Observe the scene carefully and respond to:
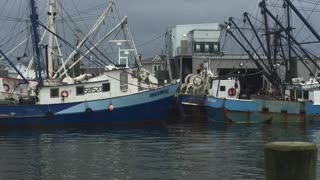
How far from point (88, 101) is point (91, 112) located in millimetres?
871

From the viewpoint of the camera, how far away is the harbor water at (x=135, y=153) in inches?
715

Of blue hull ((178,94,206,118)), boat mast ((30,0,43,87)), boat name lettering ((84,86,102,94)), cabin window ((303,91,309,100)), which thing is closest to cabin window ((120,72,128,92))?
boat name lettering ((84,86,102,94))

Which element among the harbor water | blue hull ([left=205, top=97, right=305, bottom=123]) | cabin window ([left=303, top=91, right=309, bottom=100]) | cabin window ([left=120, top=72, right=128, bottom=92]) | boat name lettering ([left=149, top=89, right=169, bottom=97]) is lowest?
the harbor water

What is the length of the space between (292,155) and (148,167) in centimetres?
1291

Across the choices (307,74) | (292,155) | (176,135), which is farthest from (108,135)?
(307,74)

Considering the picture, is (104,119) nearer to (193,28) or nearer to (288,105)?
(288,105)

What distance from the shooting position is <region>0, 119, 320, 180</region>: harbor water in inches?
715

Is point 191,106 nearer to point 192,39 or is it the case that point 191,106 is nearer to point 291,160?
point 192,39

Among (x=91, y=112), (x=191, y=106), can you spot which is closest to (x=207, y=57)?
(x=191, y=106)

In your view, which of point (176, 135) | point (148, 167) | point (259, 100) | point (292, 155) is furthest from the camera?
point (259, 100)

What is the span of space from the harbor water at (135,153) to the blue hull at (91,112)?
170 cm

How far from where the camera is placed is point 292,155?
6836mm

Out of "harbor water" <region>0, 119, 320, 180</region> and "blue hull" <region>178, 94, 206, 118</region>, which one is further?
"blue hull" <region>178, 94, 206, 118</region>

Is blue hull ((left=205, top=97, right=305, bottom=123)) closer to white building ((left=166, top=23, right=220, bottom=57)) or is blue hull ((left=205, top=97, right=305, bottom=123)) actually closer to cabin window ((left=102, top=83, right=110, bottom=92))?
cabin window ((left=102, top=83, right=110, bottom=92))
